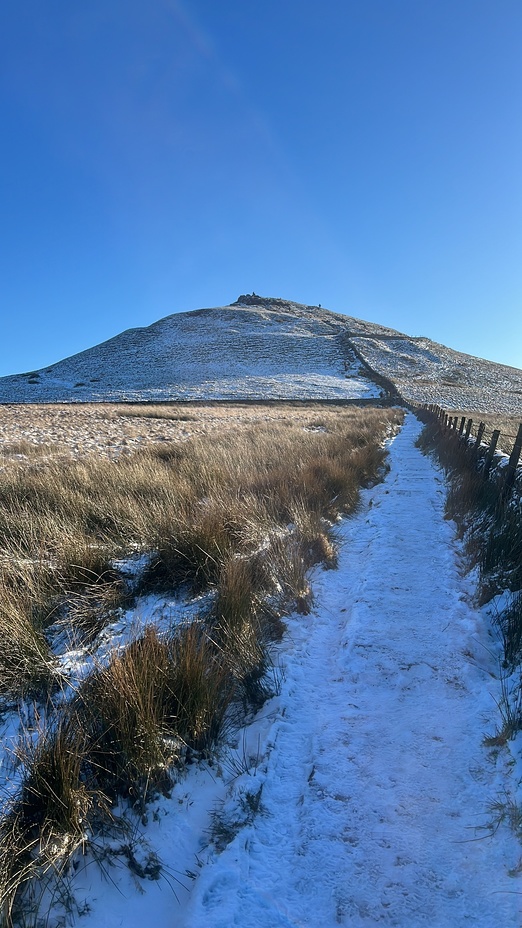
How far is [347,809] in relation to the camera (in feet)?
8.27

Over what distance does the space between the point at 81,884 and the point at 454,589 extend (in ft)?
13.6

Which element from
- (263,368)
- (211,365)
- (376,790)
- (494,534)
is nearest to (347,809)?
(376,790)

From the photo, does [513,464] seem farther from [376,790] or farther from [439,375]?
[439,375]

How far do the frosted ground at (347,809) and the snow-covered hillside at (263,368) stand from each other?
1491 inches

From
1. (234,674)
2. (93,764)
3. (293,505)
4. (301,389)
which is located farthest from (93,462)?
(301,389)

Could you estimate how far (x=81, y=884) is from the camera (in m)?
2.08

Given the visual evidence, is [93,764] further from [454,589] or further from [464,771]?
[454,589]

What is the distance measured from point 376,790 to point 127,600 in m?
2.53

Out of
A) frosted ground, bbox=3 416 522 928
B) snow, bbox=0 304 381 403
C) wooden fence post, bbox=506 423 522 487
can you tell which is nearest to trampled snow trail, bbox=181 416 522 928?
frosted ground, bbox=3 416 522 928

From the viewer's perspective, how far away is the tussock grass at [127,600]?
2248mm

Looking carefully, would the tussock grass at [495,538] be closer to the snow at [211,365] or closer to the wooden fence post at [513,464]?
the wooden fence post at [513,464]

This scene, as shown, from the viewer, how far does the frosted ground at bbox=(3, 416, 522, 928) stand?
207cm

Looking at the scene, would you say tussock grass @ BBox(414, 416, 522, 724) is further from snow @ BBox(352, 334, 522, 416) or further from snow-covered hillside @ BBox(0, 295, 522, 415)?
snow-covered hillside @ BBox(0, 295, 522, 415)

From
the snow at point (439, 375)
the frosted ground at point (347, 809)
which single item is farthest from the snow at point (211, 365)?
the frosted ground at point (347, 809)
